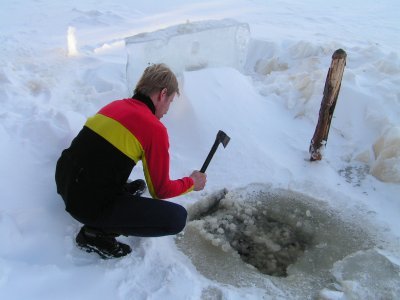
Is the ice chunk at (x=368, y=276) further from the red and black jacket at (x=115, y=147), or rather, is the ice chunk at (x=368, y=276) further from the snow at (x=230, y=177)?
the red and black jacket at (x=115, y=147)

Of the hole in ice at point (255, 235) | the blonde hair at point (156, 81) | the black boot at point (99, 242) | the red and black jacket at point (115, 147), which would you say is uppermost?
the blonde hair at point (156, 81)

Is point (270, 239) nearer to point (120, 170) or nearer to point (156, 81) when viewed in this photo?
point (120, 170)

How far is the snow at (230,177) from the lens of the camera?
2285 mm

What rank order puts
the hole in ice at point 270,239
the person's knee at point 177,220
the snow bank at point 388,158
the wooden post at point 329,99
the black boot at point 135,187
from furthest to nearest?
the snow bank at point 388,158 → the wooden post at point 329,99 → the black boot at point 135,187 → the hole in ice at point 270,239 → the person's knee at point 177,220

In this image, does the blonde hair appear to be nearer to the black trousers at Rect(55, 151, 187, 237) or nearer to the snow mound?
the black trousers at Rect(55, 151, 187, 237)

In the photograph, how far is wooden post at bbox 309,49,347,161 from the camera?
3229 mm

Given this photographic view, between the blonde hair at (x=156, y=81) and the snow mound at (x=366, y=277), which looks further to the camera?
the snow mound at (x=366, y=277)

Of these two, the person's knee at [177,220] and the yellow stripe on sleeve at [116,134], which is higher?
the yellow stripe on sleeve at [116,134]

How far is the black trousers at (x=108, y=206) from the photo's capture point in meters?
2.08

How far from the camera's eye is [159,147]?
2.11 m

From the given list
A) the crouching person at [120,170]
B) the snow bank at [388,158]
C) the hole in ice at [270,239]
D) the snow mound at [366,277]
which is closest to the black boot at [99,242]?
the crouching person at [120,170]

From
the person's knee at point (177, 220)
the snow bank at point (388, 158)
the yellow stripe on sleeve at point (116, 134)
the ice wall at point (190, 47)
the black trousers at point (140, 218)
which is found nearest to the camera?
the yellow stripe on sleeve at point (116, 134)

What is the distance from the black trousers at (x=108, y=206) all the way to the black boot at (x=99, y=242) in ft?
0.20

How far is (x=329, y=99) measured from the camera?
3371 millimetres
